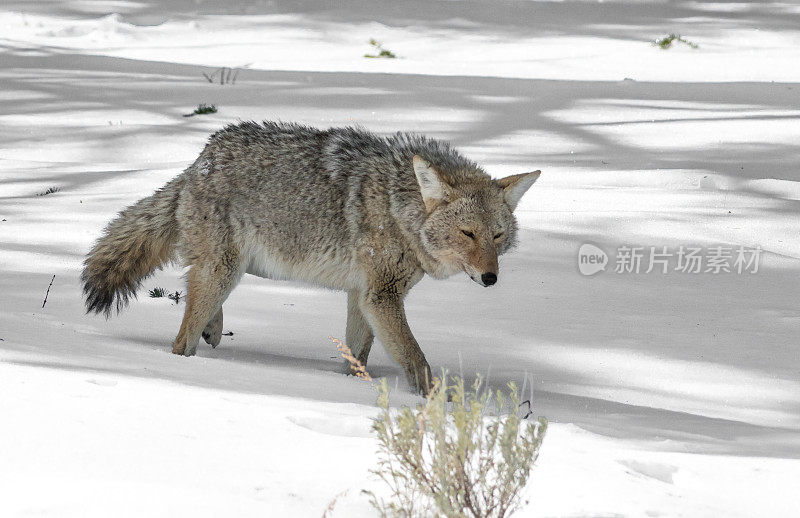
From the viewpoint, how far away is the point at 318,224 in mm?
6293

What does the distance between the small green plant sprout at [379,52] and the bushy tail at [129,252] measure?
14453 millimetres

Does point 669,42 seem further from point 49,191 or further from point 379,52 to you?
point 49,191

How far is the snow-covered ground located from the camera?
135 inches

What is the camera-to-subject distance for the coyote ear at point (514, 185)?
6.04m

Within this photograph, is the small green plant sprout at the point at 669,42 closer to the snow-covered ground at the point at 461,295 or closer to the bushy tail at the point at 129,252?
the snow-covered ground at the point at 461,295

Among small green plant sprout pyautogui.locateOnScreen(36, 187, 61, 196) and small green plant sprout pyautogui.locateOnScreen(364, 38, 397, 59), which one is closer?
small green plant sprout pyautogui.locateOnScreen(36, 187, 61, 196)

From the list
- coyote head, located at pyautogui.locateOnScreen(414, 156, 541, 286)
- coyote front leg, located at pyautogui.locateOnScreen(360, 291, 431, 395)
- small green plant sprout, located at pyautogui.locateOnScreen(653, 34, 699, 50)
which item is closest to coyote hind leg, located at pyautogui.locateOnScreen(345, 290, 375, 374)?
coyote front leg, located at pyautogui.locateOnScreen(360, 291, 431, 395)

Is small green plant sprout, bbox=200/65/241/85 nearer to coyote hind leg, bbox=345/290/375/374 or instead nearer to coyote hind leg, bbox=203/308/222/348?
coyote hind leg, bbox=203/308/222/348

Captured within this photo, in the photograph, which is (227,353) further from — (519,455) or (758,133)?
(758,133)

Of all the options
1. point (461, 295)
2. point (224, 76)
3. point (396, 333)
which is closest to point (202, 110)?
point (224, 76)

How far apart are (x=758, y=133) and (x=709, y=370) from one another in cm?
877

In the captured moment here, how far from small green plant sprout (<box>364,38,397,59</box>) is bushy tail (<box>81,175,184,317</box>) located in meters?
14.5

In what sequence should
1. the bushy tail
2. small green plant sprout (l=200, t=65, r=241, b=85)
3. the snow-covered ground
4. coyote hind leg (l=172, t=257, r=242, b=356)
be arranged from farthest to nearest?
small green plant sprout (l=200, t=65, r=241, b=85) → the bushy tail → coyote hind leg (l=172, t=257, r=242, b=356) → the snow-covered ground

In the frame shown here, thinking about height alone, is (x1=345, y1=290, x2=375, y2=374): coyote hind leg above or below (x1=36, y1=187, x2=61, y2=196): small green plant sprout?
above
